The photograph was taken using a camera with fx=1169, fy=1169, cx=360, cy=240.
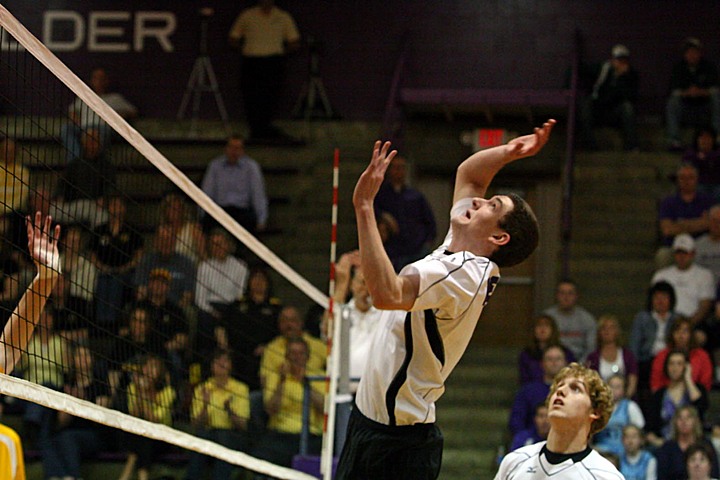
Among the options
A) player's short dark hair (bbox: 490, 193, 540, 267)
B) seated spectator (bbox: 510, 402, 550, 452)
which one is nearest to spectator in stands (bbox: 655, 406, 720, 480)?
seated spectator (bbox: 510, 402, 550, 452)

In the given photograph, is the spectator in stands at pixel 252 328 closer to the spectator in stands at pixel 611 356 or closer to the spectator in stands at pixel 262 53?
the spectator in stands at pixel 611 356

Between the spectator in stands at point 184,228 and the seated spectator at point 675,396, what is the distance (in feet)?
14.5

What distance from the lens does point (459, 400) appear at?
38.9ft

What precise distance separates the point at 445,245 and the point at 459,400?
24.3 ft

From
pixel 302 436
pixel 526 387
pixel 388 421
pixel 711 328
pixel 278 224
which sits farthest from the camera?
pixel 278 224

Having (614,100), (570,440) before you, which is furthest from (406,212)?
(570,440)

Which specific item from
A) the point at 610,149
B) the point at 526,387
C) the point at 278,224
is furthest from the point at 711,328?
the point at 278,224

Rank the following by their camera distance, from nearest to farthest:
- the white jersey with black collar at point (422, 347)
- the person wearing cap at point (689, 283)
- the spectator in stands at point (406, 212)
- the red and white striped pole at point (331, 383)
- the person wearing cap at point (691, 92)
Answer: the white jersey with black collar at point (422, 347)
the red and white striped pole at point (331, 383)
the person wearing cap at point (689, 283)
the spectator in stands at point (406, 212)
the person wearing cap at point (691, 92)

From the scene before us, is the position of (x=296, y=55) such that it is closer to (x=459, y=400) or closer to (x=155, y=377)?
(x=459, y=400)

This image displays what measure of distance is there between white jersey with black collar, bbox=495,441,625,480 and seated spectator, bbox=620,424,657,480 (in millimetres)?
4504

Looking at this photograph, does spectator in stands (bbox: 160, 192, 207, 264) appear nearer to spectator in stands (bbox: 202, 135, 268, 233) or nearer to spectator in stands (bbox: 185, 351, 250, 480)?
spectator in stands (bbox: 202, 135, 268, 233)

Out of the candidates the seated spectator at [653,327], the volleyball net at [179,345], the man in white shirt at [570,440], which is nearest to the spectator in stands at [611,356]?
the seated spectator at [653,327]

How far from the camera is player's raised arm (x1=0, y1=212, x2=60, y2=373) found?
4.55 m

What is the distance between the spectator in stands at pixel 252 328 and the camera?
1054 cm
